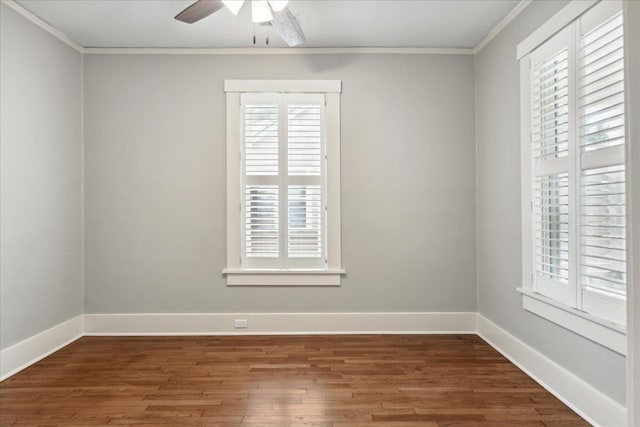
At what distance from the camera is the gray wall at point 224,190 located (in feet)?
13.0

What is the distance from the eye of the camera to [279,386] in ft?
9.11

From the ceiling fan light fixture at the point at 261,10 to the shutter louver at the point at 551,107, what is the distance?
1890 millimetres

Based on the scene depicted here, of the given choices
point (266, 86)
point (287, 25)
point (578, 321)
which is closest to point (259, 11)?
point (287, 25)

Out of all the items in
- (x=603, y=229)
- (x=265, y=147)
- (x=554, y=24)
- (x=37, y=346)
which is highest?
(x=554, y=24)

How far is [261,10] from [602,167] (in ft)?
7.13

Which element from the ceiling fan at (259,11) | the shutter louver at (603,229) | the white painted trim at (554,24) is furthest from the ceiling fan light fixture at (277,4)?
the shutter louver at (603,229)

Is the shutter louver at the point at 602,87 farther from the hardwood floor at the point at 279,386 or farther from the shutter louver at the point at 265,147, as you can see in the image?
the shutter louver at the point at 265,147

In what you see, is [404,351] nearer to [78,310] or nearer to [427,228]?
[427,228]

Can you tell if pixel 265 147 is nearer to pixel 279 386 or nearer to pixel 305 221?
pixel 305 221

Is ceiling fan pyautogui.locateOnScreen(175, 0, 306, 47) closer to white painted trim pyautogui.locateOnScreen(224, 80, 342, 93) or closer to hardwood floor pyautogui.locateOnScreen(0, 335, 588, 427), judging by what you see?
white painted trim pyautogui.locateOnScreen(224, 80, 342, 93)

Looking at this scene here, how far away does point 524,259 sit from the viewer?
308 centimetres

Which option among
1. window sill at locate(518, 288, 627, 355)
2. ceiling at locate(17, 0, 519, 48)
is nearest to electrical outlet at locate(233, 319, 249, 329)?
window sill at locate(518, 288, 627, 355)

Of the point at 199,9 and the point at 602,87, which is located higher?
the point at 199,9

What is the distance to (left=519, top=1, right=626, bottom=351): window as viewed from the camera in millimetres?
2137
